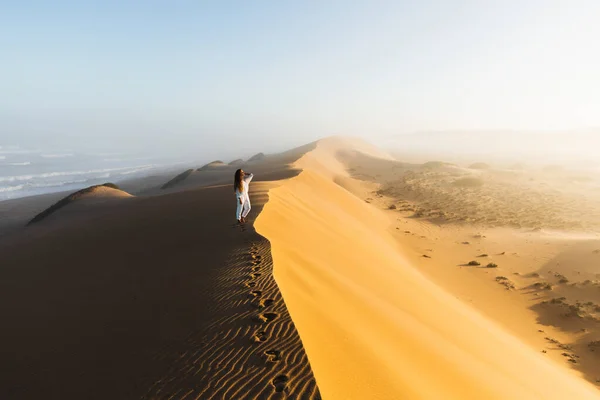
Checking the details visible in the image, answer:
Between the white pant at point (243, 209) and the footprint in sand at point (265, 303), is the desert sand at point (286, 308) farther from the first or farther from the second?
the white pant at point (243, 209)

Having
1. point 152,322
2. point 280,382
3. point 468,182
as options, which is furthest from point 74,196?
point 468,182

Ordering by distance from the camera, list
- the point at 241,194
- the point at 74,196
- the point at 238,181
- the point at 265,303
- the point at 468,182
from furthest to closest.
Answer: the point at 468,182 → the point at 74,196 → the point at 241,194 → the point at 238,181 → the point at 265,303

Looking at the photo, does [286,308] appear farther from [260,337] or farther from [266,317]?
[260,337]

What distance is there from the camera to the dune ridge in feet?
13.8

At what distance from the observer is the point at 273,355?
13.1ft

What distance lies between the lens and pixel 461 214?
20.3m

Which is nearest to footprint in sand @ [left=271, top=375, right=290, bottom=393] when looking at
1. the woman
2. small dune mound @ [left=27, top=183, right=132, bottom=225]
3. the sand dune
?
the sand dune

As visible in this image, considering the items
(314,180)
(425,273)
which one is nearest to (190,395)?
(425,273)

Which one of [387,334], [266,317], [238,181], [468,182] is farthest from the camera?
[468,182]

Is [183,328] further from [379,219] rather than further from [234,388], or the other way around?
[379,219]

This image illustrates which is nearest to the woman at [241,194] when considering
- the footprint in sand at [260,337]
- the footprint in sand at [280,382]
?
the footprint in sand at [260,337]

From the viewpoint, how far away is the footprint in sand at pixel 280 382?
346cm

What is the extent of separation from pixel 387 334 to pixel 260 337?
8.32 ft

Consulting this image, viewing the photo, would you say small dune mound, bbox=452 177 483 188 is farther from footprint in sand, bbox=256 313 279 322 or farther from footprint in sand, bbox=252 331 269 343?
footprint in sand, bbox=252 331 269 343
